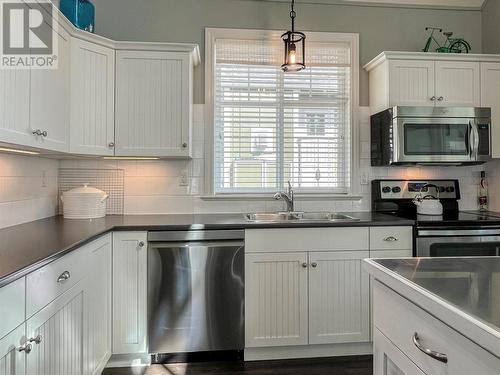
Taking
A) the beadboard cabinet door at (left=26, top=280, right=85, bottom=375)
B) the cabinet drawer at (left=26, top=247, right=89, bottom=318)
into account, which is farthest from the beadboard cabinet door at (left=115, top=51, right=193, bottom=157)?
the beadboard cabinet door at (left=26, top=280, right=85, bottom=375)

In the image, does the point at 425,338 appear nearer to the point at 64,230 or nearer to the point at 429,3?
the point at 64,230

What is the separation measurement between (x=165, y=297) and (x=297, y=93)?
78.5 inches

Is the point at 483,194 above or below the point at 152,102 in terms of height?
below

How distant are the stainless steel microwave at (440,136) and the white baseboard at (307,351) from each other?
1403 millimetres

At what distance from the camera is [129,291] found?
7.16 feet

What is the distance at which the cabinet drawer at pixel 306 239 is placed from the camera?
2275 millimetres

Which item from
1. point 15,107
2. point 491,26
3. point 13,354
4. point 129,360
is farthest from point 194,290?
point 491,26

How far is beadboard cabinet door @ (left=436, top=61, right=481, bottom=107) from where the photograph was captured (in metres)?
2.74

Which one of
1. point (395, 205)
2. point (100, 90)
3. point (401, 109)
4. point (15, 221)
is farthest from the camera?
point (395, 205)

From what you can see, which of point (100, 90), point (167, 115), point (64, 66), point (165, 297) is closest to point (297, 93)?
point (167, 115)

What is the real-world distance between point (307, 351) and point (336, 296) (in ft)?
1.47

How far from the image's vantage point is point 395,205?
297 cm

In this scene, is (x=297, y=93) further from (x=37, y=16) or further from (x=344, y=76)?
(x=37, y=16)

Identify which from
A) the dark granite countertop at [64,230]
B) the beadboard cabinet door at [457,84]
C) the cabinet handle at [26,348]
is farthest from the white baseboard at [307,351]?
the beadboard cabinet door at [457,84]
